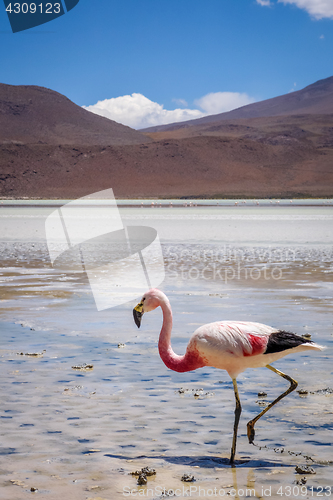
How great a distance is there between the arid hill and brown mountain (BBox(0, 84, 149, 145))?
82.3 feet

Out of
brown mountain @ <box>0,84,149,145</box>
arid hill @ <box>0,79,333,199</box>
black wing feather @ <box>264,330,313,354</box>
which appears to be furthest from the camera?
brown mountain @ <box>0,84,149,145</box>

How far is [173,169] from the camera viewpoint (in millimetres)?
109375

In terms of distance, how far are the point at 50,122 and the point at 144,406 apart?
526ft

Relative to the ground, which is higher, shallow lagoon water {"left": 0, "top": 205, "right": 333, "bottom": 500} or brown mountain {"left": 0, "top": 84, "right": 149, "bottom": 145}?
brown mountain {"left": 0, "top": 84, "right": 149, "bottom": 145}

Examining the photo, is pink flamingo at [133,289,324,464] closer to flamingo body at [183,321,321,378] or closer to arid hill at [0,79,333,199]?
flamingo body at [183,321,321,378]

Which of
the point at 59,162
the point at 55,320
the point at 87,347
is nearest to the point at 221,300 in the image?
the point at 55,320

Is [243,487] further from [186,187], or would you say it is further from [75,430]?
[186,187]

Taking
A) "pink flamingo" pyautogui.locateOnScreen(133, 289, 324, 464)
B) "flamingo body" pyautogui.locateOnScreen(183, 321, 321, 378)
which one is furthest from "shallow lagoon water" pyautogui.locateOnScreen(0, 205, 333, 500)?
"flamingo body" pyautogui.locateOnScreen(183, 321, 321, 378)

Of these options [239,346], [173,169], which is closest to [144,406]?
[239,346]

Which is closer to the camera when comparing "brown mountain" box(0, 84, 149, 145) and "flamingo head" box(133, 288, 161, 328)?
"flamingo head" box(133, 288, 161, 328)

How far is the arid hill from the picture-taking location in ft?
332

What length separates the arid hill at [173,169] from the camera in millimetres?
101188

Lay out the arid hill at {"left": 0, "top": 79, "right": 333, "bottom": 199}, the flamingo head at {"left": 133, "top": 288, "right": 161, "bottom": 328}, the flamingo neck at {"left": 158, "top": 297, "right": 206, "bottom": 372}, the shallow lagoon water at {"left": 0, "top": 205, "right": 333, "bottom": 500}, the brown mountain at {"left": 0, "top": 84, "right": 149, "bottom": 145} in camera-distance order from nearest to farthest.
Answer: the shallow lagoon water at {"left": 0, "top": 205, "right": 333, "bottom": 500}
the flamingo neck at {"left": 158, "top": 297, "right": 206, "bottom": 372}
the flamingo head at {"left": 133, "top": 288, "right": 161, "bottom": 328}
the arid hill at {"left": 0, "top": 79, "right": 333, "bottom": 199}
the brown mountain at {"left": 0, "top": 84, "right": 149, "bottom": 145}

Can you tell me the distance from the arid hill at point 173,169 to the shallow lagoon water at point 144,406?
88.7 metres
